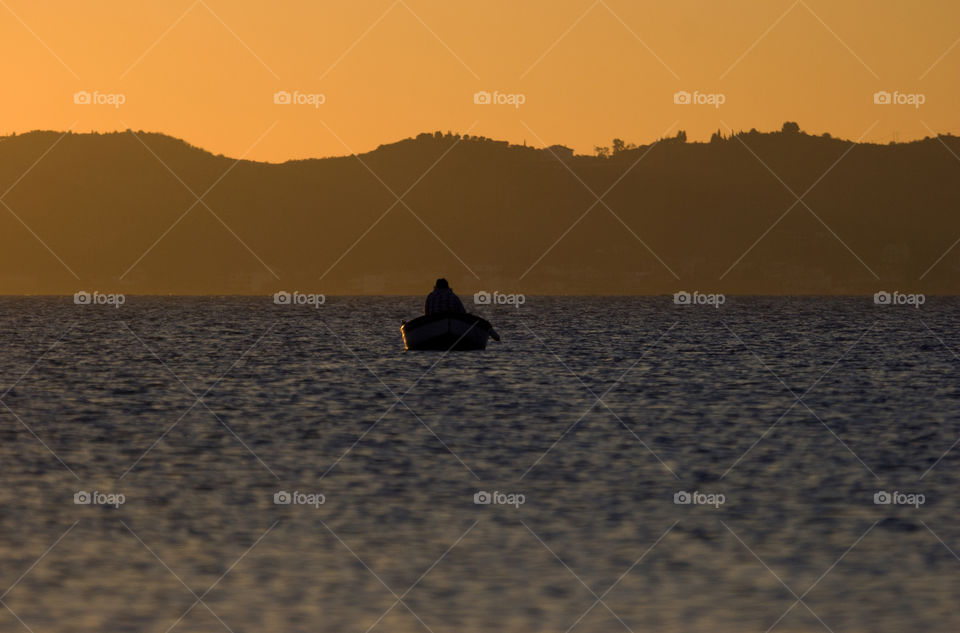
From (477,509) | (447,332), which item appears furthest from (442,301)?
(477,509)

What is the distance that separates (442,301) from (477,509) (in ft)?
128

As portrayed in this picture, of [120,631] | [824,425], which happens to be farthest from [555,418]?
[120,631]

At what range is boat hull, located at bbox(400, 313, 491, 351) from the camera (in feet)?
194

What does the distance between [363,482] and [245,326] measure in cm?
10491

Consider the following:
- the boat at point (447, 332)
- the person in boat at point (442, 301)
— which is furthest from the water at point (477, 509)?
the boat at point (447, 332)

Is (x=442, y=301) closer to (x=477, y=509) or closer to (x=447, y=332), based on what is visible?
(x=447, y=332)

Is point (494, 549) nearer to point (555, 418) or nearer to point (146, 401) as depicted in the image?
point (555, 418)

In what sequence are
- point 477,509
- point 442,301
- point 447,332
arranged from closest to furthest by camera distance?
point 477,509, point 442,301, point 447,332

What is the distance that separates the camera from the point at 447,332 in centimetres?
6016

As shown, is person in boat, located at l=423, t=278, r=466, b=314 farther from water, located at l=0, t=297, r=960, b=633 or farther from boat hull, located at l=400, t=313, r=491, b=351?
water, located at l=0, t=297, r=960, b=633

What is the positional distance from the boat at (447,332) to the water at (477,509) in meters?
11.0

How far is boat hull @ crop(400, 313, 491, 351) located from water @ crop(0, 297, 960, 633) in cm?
1103

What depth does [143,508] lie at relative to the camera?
19359 mm

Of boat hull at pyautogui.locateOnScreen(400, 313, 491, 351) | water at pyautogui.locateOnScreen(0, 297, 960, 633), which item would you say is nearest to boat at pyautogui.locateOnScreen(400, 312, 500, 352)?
boat hull at pyautogui.locateOnScreen(400, 313, 491, 351)
